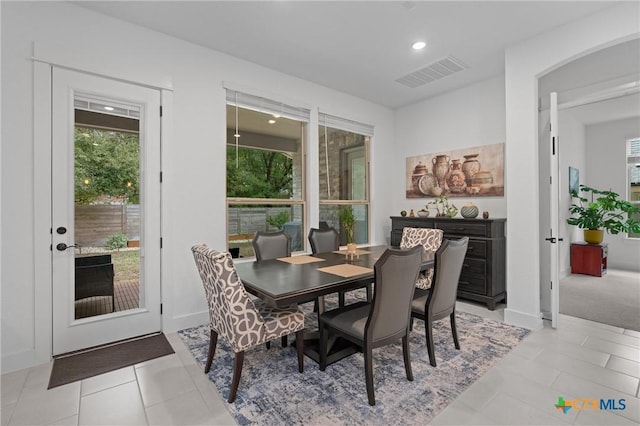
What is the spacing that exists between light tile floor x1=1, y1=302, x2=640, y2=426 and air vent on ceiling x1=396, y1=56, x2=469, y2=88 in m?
3.21

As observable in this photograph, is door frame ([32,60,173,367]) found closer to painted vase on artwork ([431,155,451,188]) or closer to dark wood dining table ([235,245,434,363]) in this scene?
dark wood dining table ([235,245,434,363])

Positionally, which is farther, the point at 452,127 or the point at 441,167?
the point at 441,167

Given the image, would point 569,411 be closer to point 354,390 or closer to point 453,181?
point 354,390

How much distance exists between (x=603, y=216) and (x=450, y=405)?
20.0 ft

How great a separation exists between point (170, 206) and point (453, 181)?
391 cm

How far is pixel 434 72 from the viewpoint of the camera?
13.0 feet

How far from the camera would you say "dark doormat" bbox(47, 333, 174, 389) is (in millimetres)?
2313

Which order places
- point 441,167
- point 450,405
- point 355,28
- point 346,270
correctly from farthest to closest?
point 441,167
point 355,28
point 346,270
point 450,405

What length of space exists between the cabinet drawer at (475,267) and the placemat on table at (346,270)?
2.07m

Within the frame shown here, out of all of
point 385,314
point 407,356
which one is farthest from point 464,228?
point 385,314

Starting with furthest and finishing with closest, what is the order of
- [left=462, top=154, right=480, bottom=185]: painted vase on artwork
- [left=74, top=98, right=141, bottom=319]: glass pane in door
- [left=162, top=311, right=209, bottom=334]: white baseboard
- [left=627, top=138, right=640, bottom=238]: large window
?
[left=627, top=138, right=640, bottom=238]: large window
[left=462, top=154, right=480, bottom=185]: painted vase on artwork
[left=162, top=311, right=209, bottom=334]: white baseboard
[left=74, top=98, right=141, bottom=319]: glass pane in door

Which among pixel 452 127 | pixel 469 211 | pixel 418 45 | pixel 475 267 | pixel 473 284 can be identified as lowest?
pixel 473 284

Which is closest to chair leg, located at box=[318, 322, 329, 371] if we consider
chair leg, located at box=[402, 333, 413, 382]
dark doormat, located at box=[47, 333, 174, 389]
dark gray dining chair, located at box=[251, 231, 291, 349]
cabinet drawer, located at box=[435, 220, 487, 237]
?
chair leg, located at box=[402, 333, 413, 382]

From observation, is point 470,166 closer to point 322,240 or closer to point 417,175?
point 417,175
